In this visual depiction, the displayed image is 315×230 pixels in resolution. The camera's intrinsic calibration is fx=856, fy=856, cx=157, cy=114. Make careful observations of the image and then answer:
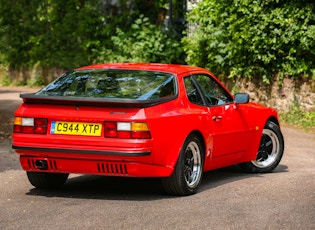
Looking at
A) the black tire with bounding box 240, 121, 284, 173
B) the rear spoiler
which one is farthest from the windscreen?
the black tire with bounding box 240, 121, 284, 173

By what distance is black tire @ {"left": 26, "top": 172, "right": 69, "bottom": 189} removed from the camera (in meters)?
9.02

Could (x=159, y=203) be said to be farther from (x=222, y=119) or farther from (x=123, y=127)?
(x=222, y=119)

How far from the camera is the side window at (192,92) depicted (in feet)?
30.2

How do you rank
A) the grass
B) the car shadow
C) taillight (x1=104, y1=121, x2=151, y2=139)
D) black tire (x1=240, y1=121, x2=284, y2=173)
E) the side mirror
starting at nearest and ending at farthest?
taillight (x1=104, y1=121, x2=151, y2=139), the car shadow, the side mirror, black tire (x1=240, y1=121, x2=284, y2=173), the grass

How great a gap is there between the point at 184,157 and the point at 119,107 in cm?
94

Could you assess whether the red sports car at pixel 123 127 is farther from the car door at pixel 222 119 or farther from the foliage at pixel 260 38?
the foliage at pixel 260 38

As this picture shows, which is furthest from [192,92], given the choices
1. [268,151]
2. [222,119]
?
[268,151]

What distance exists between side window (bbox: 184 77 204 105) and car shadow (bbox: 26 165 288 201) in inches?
37.5

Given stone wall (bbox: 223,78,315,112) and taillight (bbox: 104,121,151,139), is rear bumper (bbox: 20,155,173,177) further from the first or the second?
stone wall (bbox: 223,78,315,112)

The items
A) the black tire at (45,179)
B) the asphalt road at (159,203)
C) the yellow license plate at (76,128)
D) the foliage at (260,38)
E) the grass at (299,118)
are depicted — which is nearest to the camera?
the asphalt road at (159,203)

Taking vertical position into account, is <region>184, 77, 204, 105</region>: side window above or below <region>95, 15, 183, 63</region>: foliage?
above

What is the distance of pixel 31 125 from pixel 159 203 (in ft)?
4.89

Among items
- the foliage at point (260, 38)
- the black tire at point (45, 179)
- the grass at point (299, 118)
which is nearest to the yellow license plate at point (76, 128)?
the black tire at point (45, 179)

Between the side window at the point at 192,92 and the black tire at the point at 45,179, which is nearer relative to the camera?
the black tire at the point at 45,179
